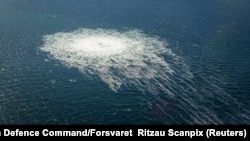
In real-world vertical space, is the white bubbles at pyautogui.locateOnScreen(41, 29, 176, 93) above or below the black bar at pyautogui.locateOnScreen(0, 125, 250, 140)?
above

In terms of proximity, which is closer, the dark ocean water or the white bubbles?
the dark ocean water

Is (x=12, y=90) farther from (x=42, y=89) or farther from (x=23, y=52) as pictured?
(x=23, y=52)

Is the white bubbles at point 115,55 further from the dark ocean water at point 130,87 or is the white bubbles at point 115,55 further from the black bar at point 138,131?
the black bar at point 138,131

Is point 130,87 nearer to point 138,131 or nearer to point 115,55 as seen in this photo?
point 138,131

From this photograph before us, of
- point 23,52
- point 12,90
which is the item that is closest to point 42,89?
point 12,90

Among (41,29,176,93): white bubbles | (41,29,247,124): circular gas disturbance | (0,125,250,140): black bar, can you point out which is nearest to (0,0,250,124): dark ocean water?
(41,29,247,124): circular gas disturbance

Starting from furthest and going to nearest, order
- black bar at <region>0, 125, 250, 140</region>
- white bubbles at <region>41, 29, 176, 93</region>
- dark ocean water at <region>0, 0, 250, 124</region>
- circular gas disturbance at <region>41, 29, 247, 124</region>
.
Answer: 1. white bubbles at <region>41, 29, 176, 93</region>
2. circular gas disturbance at <region>41, 29, 247, 124</region>
3. dark ocean water at <region>0, 0, 250, 124</region>
4. black bar at <region>0, 125, 250, 140</region>

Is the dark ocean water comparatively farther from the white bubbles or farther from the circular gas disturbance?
the white bubbles
